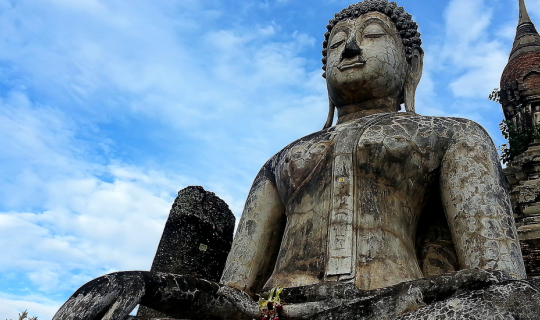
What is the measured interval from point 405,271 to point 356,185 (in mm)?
751

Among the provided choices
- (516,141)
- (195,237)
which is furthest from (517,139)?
(195,237)

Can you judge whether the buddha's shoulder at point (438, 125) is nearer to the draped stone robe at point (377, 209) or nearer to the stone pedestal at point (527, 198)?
the draped stone robe at point (377, 209)

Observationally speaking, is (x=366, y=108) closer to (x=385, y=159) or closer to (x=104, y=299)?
(x=385, y=159)

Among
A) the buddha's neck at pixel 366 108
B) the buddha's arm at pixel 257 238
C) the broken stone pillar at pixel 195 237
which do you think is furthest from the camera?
the broken stone pillar at pixel 195 237

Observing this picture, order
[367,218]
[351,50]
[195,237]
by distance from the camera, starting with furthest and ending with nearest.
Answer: [195,237] → [351,50] → [367,218]

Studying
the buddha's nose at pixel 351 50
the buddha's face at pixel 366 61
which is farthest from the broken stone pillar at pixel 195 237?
the buddha's nose at pixel 351 50

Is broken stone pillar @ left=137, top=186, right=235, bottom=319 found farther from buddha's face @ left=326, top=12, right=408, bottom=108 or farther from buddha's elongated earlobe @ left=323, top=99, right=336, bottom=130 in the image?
buddha's face @ left=326, top=12, right=408, bottom=108

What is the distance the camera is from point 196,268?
8555mm

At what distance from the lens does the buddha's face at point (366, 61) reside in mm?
5305

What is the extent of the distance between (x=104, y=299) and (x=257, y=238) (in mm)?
1881

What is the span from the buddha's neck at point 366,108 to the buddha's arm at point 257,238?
2.81ft

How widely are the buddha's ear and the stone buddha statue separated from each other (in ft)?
0.04

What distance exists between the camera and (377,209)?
14.7 feet

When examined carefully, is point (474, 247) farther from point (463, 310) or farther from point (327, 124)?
point (327, 124)
